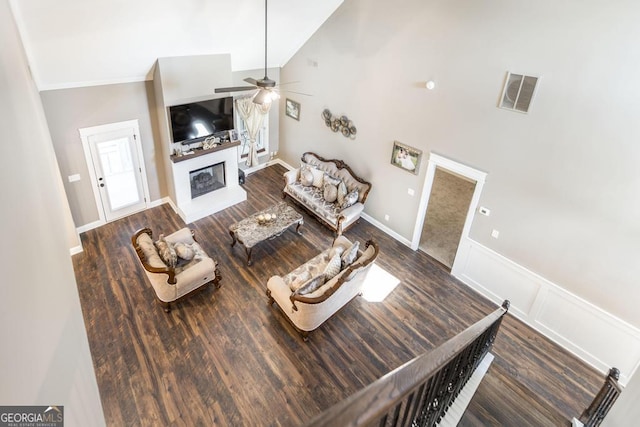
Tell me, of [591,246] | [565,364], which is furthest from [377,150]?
[565,364]

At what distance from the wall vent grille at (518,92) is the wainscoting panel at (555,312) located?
2.26 metres

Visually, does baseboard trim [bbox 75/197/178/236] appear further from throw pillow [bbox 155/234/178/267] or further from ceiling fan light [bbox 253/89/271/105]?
ceiling fan light [bbox 253/89/271/105]

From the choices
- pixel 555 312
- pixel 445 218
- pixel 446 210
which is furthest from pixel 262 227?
pixel 555 312

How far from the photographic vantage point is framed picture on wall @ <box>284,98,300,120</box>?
859cm

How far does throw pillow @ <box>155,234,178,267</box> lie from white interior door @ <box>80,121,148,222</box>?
7.89 ft

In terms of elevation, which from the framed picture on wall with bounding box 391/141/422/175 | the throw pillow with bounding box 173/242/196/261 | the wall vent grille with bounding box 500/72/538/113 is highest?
the wall vent grille with bounding box 500/72/538/113

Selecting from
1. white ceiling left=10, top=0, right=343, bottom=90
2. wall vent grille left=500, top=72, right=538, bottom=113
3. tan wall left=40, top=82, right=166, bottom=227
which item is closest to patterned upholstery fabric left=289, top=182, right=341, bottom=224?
white ceiling left=10, top=0, right=343, bottom=90

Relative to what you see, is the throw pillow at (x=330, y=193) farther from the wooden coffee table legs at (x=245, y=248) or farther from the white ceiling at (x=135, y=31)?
the white ceiling at (x=135, y=31)

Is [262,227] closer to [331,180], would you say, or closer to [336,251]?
[336,251]

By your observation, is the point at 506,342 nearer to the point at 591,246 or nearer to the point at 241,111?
the point at 591,246

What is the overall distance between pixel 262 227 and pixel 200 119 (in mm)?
2638

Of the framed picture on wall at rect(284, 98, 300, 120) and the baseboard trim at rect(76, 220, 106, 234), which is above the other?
the framed picture on wall at rect(284, 98, 300, 120)

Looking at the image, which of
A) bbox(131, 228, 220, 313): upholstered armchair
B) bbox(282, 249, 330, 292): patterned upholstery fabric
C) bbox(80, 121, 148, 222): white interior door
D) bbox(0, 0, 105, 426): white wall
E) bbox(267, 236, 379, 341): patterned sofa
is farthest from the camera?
bbox(80, 121, 148, 222): white interior door

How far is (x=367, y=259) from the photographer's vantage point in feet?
17.3
